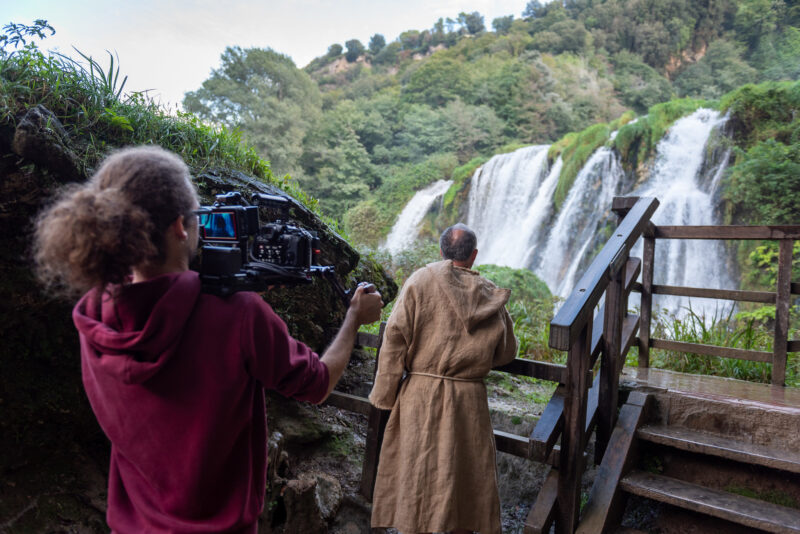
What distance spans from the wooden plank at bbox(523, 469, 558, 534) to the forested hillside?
43.9 ft

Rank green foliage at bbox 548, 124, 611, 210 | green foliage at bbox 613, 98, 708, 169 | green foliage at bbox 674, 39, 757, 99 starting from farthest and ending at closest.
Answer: green foliage at bbox 674, 39, 757, 99
green foliage at bbox 548, 124, 611, 210
green foliage at bbox 613, 98, 708, 169

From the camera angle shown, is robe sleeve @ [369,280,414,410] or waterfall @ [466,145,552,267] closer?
robe sleeve @ [369,280,414,410]

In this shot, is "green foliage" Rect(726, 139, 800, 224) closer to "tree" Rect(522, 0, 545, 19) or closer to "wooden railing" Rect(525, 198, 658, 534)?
"wooden railing" Rect(525, 198, 658, 534)

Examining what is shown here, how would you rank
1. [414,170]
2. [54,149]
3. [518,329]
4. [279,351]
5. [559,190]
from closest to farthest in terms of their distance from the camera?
[279,351] < [54,149] < [518,329] < [559,190] < [414,170]

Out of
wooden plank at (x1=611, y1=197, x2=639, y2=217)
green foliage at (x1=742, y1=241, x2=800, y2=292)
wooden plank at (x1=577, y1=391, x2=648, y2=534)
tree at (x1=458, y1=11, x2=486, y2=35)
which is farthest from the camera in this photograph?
tree at (x1=458, y1=11, x2=486, y2=35)

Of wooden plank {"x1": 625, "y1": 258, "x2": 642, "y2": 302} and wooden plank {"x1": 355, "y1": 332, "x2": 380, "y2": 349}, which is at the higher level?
wooden plank {"x1": 625, "y1": 258, "x2": 642, "y2": 302}

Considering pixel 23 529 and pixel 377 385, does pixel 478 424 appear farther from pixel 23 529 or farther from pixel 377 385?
pixel 23 529

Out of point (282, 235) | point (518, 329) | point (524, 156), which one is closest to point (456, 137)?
point (524, 156)

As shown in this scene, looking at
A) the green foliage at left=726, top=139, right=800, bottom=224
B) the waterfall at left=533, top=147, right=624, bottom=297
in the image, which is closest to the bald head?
the green foliage at left=726, top=139, right=800, bottom=224

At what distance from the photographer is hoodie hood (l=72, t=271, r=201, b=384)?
1013mm

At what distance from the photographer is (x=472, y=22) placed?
27781mm

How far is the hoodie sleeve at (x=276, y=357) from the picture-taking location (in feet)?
3.60

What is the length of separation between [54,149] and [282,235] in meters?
1.89

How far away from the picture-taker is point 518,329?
5992 mm
